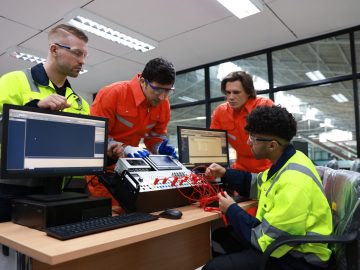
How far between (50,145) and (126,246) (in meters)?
0.76

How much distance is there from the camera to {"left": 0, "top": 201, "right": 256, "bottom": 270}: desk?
795mm

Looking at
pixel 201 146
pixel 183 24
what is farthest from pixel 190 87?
pixel 201 146

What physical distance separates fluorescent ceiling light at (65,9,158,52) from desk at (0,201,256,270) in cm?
255

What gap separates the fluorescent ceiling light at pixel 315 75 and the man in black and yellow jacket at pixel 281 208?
10.5ft

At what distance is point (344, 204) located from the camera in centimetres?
131

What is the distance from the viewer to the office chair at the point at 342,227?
3.52 ft

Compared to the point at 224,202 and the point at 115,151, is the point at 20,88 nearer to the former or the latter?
the point at 115,151

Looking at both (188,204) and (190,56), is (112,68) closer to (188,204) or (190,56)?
(190,56)

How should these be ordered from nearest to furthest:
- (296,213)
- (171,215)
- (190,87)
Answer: (296,213), (171,215), (190,87)

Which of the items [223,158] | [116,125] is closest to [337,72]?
[223,158]

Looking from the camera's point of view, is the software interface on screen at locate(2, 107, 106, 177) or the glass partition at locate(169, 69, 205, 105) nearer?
the software interface on screen at locate(2, 107, 106, 177)

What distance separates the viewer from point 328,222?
119cm

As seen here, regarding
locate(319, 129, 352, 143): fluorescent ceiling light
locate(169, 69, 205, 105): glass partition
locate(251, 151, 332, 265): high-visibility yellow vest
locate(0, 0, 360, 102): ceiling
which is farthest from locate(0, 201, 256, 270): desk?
locate(169, 69, 205, 105): glass partition

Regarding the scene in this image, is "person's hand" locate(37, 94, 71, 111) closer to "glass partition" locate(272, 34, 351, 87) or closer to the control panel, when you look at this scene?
the control panel
